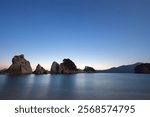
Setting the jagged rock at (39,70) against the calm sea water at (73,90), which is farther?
the jagged rock at (39,70)

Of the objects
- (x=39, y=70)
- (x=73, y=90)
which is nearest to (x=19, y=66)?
(x=39, y=70)

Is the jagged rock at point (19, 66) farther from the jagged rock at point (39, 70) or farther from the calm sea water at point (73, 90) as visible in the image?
the calm sea water at point (73, 90)

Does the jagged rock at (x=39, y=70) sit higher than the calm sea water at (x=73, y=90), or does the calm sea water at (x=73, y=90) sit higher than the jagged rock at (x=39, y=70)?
the jagged rock at (x=39, y=70)

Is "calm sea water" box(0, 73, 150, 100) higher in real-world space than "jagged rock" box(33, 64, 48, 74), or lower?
lower

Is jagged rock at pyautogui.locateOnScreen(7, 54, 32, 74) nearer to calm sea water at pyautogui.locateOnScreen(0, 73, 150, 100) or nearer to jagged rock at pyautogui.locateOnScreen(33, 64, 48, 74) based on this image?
jagged rock at pyautogui.locateOnScreen(33, 64, 48, 74)

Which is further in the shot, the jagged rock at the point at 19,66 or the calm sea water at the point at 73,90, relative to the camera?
the jagged rock at the point at 19,66

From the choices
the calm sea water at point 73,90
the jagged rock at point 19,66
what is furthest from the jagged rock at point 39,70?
the calm sea water at point 73,90

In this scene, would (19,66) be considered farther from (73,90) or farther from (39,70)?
(73,90)

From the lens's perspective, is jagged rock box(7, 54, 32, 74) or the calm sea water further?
jagged rock box(7, 54, 32, 74)

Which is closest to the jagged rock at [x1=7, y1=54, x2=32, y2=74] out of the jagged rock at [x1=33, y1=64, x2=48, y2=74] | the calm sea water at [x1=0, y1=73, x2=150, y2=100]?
the jagged rock at [x1=33, y1=64, x2=48, y2=74]

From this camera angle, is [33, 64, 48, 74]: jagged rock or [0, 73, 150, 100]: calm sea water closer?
[0, 73, 150, 100]: calm sea water

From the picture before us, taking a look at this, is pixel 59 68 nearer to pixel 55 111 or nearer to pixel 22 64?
pixel 22 64

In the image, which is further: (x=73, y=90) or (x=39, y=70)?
(x=39, y=70)

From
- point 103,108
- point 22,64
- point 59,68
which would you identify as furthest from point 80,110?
point 59,68
